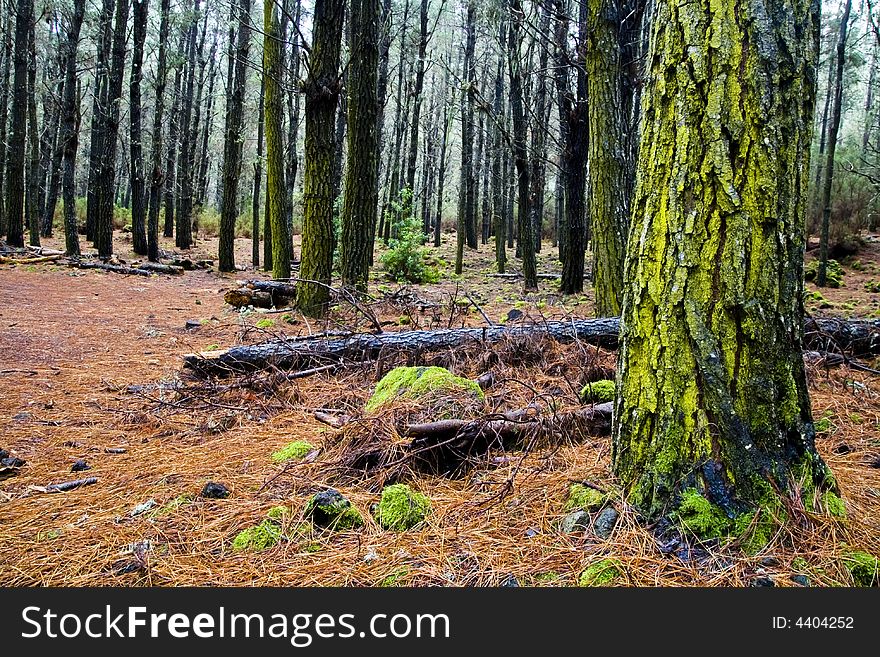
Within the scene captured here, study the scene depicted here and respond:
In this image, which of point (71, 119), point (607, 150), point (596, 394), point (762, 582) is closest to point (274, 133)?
point (71, 119)

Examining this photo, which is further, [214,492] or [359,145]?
[359,145]

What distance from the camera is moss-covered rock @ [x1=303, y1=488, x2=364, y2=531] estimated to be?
7.45 ft

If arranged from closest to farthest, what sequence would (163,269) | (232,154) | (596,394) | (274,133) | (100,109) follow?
(596,394), (274,133), (163,269), (232,154), (100,109)

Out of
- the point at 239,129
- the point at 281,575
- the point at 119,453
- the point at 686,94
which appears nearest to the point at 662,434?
the point at 686,94

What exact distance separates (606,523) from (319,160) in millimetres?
7009

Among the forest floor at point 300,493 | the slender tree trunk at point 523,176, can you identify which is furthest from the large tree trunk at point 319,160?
the slender tree trunk at point 523,176

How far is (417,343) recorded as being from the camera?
489 cm

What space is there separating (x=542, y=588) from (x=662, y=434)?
0.75 meters

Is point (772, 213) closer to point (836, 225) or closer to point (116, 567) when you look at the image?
point (116, 567)

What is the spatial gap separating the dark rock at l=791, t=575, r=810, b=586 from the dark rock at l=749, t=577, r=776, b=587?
0.07 meters

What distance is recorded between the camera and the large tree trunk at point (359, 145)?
346 inches

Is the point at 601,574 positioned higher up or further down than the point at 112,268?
further down

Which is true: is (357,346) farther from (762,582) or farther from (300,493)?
(762,582)

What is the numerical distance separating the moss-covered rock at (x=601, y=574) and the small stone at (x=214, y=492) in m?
1.66
